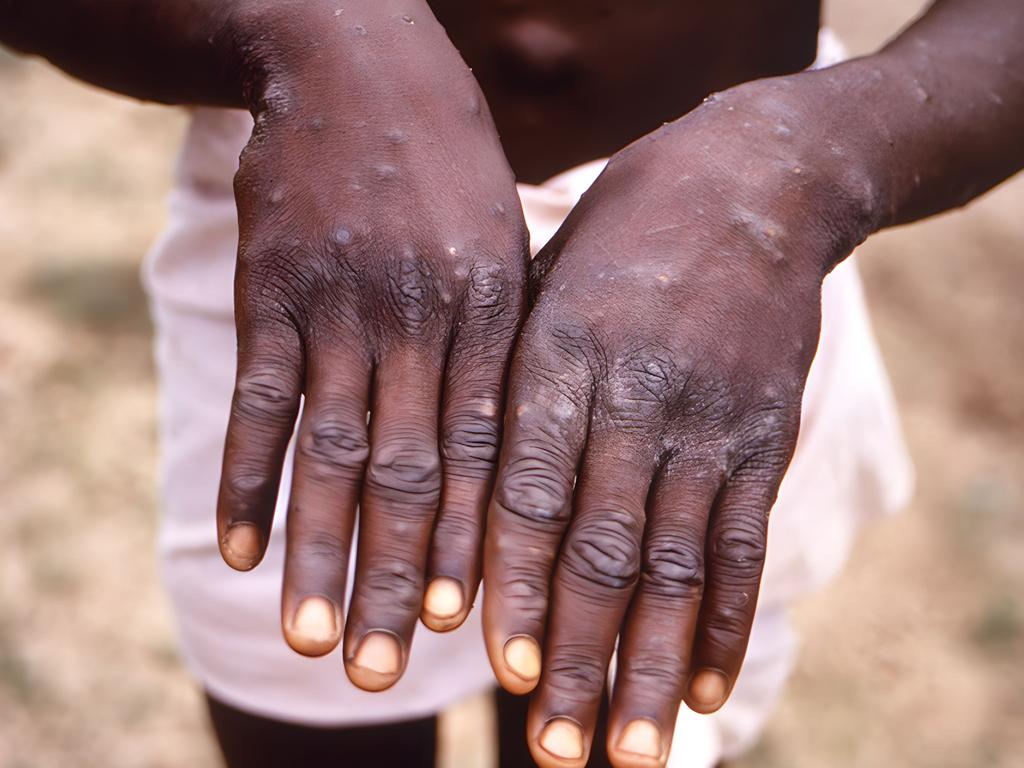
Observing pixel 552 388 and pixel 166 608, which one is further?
pixel 166 608

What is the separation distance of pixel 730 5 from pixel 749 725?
30.7 inches

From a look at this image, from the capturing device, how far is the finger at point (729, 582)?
0.67 meters

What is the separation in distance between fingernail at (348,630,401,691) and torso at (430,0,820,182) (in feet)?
1.67

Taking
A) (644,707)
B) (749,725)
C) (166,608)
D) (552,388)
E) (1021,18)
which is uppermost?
(1021,18)

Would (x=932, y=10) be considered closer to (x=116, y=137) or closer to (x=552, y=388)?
(x=552, y=388)

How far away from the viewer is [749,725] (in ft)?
4.07

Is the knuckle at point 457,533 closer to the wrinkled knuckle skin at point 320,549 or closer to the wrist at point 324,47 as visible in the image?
the wrinkled knuckle skin at point 320,549

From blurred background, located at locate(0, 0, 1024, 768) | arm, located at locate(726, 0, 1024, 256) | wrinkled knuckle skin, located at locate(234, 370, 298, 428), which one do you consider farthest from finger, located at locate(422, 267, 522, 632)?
blurred background, located at locate(0, 0, 1024, 768)

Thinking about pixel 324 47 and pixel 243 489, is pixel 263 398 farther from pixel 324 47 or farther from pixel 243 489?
pixel 324 47

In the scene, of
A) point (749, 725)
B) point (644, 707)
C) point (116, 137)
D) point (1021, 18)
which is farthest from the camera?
point (116, 137)

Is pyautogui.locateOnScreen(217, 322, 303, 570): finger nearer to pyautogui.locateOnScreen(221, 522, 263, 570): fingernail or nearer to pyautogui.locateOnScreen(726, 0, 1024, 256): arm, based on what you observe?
pyautogui.locateOnScreen(221, 522, 263, 570): fingernail

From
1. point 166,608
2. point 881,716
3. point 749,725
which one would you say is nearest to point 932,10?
point 749,725

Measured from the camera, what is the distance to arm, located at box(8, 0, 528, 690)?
0.65 metres

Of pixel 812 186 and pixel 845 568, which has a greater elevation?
pixel 812 186
